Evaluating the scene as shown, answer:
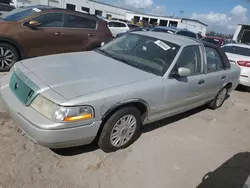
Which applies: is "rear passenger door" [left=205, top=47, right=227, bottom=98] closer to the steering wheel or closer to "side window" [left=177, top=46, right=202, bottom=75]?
"side window" [left=177, top=46, right=202, bottom=75]

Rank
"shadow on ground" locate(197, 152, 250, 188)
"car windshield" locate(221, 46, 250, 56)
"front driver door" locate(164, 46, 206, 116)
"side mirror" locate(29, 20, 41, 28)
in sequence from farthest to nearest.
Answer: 1. "car windshield" locate(221, 46, 250, 56)
2. "side mirror" locate(29, 20, 41, 28)
3. "front driver door" locate(164, 46, 206, 116)
4. "shadow on ground" locate(197, 152, 250, 188)

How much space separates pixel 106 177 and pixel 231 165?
1950 millimetres

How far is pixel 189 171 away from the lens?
317 cm

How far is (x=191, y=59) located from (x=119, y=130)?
1832 mm

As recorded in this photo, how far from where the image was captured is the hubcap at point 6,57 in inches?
215

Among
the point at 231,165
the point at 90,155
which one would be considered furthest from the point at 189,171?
the point at 90,155

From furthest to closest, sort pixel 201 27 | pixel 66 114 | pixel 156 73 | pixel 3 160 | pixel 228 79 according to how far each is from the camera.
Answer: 1. pixel 201 27
2. pixel 228 79
3. pixel 156 73
4. pixel 3 160
5. pixel 66 114

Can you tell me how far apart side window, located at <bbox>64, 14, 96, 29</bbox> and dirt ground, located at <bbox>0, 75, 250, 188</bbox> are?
3552 millimetres

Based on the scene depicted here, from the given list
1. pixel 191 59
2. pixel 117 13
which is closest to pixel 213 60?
pixel 191 59

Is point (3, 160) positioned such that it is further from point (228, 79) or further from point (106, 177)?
point (228, 79)

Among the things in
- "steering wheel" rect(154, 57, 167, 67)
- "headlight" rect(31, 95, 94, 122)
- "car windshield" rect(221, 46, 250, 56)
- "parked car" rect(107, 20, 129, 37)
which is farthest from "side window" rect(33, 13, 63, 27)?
"parked car" rect(107, 20, 129, 37)

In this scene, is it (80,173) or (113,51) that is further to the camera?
(113,51)

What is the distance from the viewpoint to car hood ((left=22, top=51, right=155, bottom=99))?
2.69m

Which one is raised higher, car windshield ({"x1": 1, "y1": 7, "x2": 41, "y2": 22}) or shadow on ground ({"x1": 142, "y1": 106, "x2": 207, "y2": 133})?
car windshield ({"x1": 1, "y1": 7, "x2": 41, "y2": 22})
